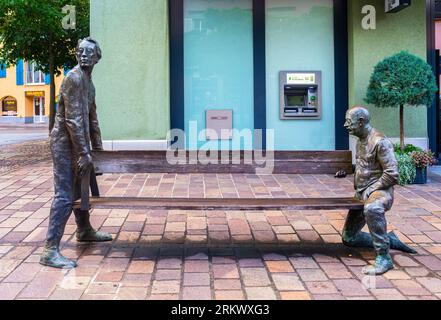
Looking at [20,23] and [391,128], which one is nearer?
[391,128]

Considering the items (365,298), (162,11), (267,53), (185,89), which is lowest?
(365,298)

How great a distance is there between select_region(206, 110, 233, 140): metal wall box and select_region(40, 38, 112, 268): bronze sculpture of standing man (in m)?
5.58

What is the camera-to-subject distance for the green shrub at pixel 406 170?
7863 millimetres

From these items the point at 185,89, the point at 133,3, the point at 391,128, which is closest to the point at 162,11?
the point at 133,3

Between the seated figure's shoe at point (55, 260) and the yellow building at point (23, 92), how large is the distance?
1618 inches

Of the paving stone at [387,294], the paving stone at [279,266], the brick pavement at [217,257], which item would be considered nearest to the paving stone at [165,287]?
the brick pavement at [217,257]

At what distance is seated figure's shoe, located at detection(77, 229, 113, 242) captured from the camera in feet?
16.0

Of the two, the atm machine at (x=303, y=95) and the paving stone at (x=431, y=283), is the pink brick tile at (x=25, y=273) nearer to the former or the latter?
the paving stone at (x=431, y=283)

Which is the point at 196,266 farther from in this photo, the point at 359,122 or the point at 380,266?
the point at 359,122

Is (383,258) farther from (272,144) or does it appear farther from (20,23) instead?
(20,23)

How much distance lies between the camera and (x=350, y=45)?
963cm

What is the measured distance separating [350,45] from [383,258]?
20.7 ft

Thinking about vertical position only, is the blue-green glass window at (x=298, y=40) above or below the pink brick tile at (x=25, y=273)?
above

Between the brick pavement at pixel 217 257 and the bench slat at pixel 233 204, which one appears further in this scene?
the bench slat at pixel 233 204
